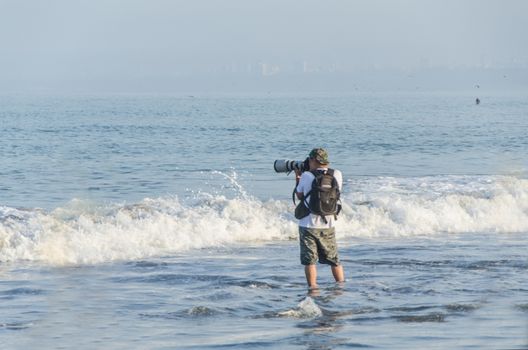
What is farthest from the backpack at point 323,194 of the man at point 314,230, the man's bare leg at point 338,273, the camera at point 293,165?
the man's bare leg at point 338,273

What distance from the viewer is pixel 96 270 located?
1304 centimetres

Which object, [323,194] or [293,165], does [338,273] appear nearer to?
[323,194]

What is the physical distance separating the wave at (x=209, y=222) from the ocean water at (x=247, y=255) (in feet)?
0.13

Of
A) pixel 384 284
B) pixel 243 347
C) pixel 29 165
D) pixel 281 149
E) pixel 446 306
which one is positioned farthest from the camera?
pixel 281 149

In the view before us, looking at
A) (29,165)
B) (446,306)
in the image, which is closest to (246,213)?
(446,306)

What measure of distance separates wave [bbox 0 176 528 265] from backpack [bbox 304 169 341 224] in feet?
12.9

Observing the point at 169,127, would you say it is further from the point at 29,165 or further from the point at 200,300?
the point at 200,300

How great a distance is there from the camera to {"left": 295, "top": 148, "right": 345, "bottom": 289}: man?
1077cm

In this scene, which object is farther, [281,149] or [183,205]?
[281,149]

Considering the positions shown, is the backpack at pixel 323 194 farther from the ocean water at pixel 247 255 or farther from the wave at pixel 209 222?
the wave at pixel 209 222

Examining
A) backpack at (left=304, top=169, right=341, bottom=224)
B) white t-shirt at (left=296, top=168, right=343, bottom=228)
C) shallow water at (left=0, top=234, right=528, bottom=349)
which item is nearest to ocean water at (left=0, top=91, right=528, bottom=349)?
shallow water at (left=0, top=234, right=528, bottom=349)

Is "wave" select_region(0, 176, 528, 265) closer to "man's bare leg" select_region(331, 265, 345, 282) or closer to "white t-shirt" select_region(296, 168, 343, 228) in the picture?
"man's bare leg" select_region(331, 265, 345, 282)

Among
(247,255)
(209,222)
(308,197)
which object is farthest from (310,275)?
(209,222)

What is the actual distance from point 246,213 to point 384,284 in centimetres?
625
